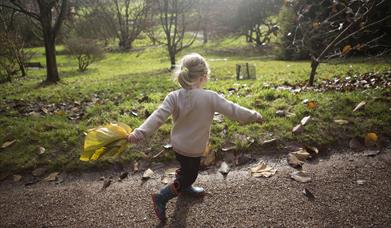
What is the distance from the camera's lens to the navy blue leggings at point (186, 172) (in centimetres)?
294

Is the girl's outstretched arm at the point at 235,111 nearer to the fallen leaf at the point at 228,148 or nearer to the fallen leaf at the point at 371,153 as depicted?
the fallen leaf at the point at 228,148

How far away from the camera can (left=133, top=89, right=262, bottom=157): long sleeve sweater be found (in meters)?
2.79

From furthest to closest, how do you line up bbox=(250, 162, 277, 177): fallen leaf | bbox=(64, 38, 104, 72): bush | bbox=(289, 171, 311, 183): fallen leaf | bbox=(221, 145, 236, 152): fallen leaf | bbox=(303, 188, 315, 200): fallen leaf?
bbox=(64, 38, 104, 72): bush < bbox=(221, 145, 236, 152): fallen leaf < bbox=(250, 162, 277, 177): fallen leaf < bbox=(289, 171, 311, 183): fallen leaf < bbox=(303, 188, 315, 200): fallen leaf

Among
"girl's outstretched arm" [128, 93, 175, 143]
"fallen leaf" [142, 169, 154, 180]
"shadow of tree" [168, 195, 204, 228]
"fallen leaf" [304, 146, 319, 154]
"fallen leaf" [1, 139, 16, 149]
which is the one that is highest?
"girl's outstretched arm" [128, 93, 175, 143]

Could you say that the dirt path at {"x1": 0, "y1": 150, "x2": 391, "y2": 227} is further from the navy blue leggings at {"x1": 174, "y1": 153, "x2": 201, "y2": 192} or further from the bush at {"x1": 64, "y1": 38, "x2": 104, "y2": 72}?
the bush at {"x1": 64, "y1": 38, "x2": 104, "y2": 72}

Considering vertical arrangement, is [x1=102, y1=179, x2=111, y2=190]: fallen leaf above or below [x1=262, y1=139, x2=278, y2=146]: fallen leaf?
below

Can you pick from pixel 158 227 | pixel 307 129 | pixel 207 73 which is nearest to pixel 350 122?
pixel 307 129

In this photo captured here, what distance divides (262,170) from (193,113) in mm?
1149

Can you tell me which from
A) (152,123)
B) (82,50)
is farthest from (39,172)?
(82,50)

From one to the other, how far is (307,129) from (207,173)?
59.8 inches

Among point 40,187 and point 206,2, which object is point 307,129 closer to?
point 40,187

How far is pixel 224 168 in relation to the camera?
3572 mm

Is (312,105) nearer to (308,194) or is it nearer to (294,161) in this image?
(294,161)

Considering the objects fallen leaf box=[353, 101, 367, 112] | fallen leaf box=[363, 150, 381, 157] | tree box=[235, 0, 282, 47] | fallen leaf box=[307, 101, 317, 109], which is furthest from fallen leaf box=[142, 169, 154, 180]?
tree box=[235, 0, 282, 47]
